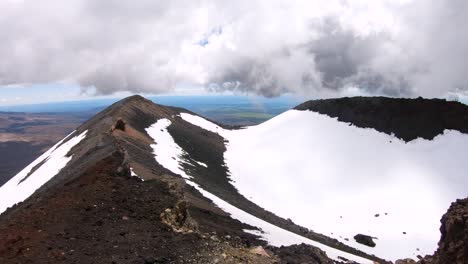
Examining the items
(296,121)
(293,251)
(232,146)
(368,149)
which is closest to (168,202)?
(293,251)

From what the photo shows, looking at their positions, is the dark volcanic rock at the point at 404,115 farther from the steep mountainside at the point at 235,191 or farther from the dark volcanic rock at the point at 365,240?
the dark volcanic rock at the point at 365,240

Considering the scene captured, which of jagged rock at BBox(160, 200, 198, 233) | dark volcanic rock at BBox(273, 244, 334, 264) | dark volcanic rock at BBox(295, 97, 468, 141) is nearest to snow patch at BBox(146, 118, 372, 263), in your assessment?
dark volcanic rock at BBox(273, 244, 334, 264)

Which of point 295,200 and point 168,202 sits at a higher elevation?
point 168,202

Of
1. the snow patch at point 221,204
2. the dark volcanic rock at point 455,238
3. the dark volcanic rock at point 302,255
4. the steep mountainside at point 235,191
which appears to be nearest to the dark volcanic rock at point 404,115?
the steep mountainside at point 235,191

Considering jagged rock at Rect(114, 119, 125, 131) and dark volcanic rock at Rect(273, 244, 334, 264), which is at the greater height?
jagged rock at Rect(114, 119, 125, 131)

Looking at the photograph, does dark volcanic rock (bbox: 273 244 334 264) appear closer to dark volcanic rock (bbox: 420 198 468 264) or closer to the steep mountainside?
the steep mountainside

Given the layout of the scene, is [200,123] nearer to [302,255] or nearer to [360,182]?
[360,182]

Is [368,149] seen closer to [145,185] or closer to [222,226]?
[222,226]
